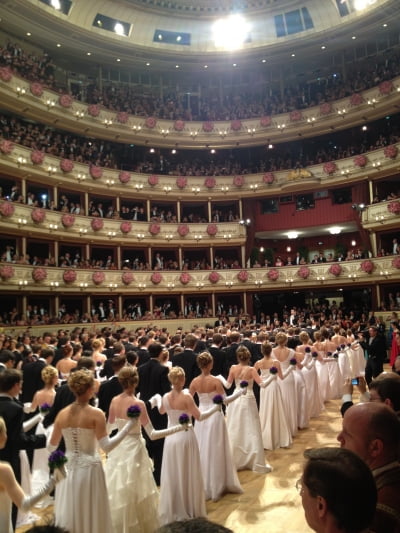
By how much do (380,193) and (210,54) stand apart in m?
13.1

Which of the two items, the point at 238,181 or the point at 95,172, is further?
the point at 238,181

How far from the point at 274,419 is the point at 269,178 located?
21724 mm

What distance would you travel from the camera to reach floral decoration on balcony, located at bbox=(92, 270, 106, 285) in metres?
23.8

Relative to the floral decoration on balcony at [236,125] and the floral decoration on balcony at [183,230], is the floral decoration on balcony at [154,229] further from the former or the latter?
the floral decoration on balcony at [236,125]

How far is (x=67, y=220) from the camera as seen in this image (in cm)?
2323

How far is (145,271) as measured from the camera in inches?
1022

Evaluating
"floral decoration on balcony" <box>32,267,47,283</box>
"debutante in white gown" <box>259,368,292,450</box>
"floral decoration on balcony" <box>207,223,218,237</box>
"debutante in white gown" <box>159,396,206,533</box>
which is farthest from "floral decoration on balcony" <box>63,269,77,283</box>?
"debutante in white gown" <box>159,396,206,533</box>

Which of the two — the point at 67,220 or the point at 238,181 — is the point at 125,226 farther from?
the point at 238,181

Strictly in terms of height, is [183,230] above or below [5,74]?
below

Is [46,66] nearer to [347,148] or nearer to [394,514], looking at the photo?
[347,148]

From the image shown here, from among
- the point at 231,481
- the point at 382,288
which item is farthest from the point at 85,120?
the point at 231,481

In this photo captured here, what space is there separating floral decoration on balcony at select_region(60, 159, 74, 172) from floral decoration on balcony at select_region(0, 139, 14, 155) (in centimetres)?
295

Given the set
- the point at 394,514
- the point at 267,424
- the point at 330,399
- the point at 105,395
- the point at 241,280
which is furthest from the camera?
the point at 241,280

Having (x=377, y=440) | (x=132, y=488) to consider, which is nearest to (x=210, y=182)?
(x=132, y=488)
